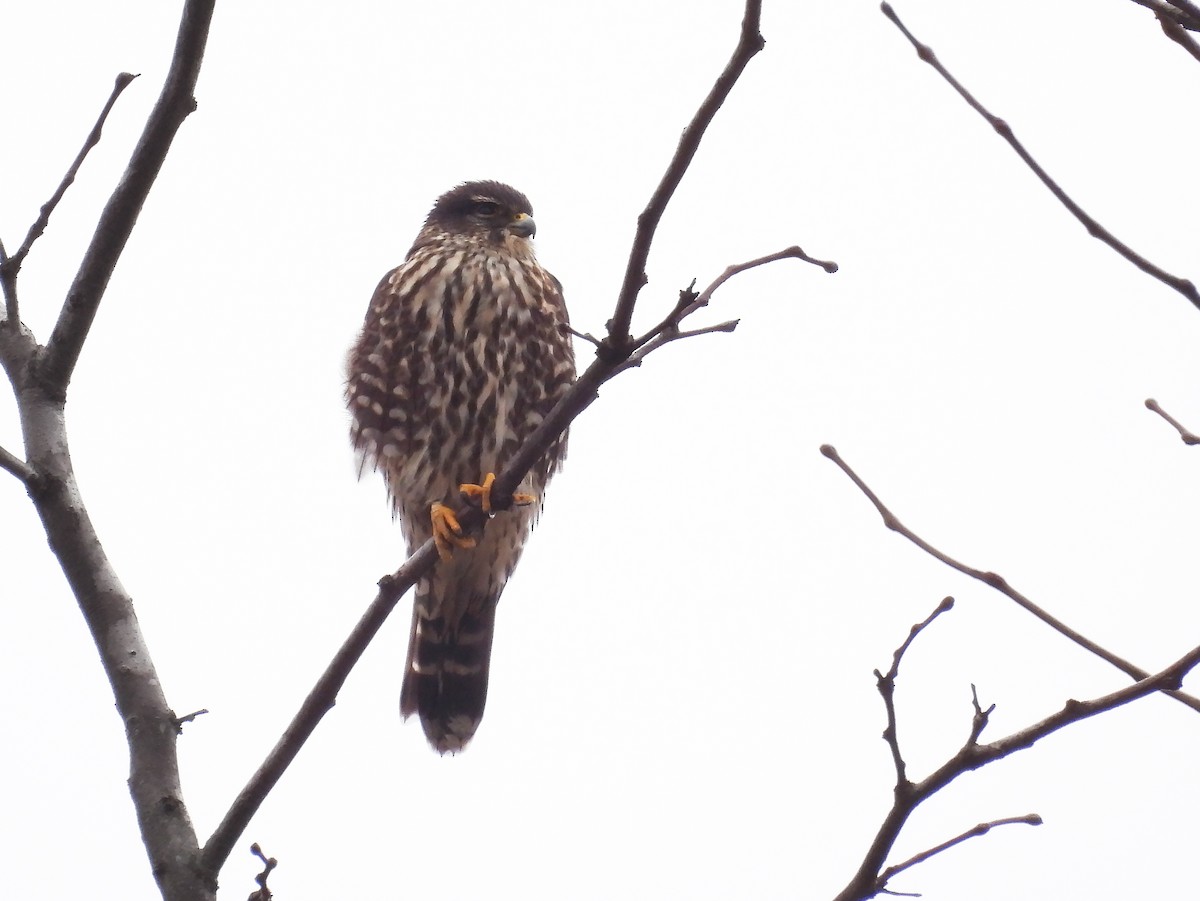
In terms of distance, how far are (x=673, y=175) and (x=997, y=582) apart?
2.74 feet

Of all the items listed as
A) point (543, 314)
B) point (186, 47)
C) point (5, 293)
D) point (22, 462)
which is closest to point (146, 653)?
point (22, 462)

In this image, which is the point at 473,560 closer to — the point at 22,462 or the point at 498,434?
the point at 498,434

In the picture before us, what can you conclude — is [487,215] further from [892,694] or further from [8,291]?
[892,694]

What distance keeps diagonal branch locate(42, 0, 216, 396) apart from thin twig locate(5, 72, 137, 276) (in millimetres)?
103

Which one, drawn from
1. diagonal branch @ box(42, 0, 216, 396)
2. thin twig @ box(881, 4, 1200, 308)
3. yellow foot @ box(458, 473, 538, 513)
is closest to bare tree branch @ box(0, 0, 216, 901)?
diagonal branch @ box(42, 0, 216, 396)

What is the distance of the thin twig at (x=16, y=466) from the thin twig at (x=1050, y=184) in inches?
64.7

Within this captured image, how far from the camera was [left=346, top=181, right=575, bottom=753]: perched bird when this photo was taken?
4.28 metres

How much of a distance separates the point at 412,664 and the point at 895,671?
3.10 meters

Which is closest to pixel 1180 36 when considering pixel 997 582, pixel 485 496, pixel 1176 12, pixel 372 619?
pixel 1176 12

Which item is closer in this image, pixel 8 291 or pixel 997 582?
pixel 997 582

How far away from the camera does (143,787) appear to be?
8.30ft

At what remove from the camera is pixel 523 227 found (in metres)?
4.93

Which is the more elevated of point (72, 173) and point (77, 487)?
point (72, 173)

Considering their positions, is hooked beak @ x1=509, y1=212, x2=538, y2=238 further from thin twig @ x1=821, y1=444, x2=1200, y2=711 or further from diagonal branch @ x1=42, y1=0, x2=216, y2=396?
thin twig @ x1=821, y1=444, x2=1200, y2=711
